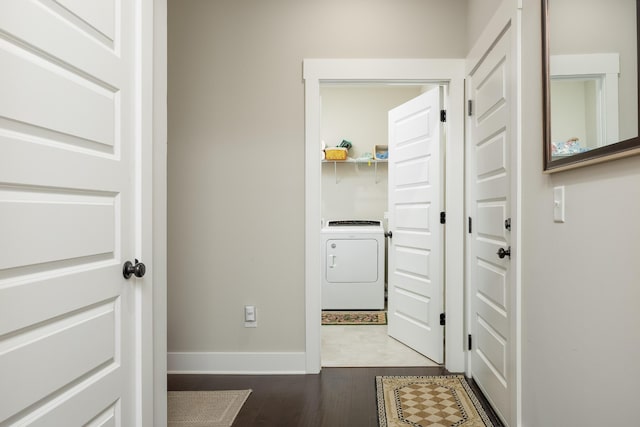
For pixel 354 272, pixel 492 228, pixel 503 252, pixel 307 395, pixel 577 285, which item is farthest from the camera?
pixel 354 272

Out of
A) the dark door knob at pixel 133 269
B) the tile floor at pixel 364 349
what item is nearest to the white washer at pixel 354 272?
the tile floor at pixel 364 349

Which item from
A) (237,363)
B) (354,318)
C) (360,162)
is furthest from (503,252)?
(360,162)

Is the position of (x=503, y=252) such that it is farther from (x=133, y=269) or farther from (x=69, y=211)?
(x=69, y=211)

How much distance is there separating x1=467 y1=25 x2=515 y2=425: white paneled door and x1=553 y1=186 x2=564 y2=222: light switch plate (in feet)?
1.38

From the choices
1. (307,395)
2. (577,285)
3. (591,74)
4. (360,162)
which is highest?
(360,162)

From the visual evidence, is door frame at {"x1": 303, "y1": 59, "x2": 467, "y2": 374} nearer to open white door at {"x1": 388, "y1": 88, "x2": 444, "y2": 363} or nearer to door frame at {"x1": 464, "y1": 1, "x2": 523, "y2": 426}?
open white door at {"x1": 388, "y1": 88, "x2": 444, "y2": 363}

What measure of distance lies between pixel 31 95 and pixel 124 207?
0.45 metres

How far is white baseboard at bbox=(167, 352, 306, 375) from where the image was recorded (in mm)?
2592

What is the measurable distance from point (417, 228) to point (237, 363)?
1.63 meters

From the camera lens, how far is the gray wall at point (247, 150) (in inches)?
103

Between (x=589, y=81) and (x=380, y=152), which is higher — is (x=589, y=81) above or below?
below

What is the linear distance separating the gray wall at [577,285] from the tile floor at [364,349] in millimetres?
1196

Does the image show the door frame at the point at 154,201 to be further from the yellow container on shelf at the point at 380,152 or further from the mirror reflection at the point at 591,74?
the yellow container on shelf at the point at 380,152

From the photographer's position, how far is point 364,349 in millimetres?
3018
